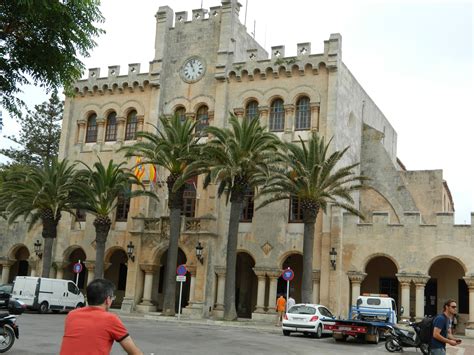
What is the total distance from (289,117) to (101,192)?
11.3m

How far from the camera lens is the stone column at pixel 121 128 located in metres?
39.8

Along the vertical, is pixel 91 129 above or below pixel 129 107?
below

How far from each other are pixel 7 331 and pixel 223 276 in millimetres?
20103

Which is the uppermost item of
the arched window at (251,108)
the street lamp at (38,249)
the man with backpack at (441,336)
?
the arched window at (251,108)

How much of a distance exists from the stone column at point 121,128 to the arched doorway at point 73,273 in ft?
25.5

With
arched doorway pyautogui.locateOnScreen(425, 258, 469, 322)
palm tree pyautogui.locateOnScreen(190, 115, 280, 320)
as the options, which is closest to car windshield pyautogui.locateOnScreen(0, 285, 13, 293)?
palm tree pyautogui.locateOnScreen(190, 115, 280, 320)

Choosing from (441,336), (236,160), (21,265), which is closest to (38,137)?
(21,265)

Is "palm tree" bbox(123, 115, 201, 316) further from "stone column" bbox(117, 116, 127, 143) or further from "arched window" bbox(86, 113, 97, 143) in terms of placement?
"arched window" bbox(86, 113, 97, 143)

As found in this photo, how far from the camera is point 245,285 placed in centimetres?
3766

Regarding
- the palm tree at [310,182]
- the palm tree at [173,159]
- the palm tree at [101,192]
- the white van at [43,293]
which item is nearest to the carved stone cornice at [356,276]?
the palm tree at [310,182]

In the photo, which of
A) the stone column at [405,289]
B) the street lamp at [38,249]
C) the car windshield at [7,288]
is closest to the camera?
the stone column at [405,289]

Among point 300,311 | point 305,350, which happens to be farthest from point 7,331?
point 300,311

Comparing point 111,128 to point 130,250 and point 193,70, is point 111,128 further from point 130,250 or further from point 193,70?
point 130,250

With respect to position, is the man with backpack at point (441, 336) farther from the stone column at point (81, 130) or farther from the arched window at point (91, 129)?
the stone column at point (81, 130)
